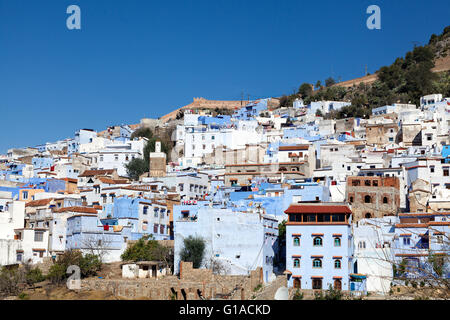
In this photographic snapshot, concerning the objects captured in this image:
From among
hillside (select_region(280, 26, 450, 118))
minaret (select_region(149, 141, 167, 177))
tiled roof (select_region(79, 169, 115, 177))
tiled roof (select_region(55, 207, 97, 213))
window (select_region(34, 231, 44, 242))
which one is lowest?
window (select_region(34, 231, 44, 242))

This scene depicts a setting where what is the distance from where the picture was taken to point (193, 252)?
83.0 feet

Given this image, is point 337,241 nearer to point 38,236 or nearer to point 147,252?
point 147,252

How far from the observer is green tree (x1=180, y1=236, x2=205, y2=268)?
25312 millimetres

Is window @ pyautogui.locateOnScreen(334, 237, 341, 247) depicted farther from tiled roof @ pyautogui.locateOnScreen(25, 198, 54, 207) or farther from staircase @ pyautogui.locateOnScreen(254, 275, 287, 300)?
tiled roof @ pyautogui.locateOnScreen(25, 198, 54, 207)

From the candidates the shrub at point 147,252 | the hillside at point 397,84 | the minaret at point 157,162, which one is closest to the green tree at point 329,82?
the hillside at point 397,84

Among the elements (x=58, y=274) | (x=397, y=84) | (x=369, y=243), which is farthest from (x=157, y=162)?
(x=397, y=84)

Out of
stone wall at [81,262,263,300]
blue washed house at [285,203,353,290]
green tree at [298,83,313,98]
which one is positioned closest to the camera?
stone wall at [81,262,263,300]

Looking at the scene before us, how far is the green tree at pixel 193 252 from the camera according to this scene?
2531 centimetres

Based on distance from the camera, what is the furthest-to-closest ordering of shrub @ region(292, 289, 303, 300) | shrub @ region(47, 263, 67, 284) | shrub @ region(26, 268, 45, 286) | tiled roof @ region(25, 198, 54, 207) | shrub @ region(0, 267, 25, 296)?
tiled roof @ region(25, 198, 54, 207), shrub @ region(26, 268, 45, 286), shrub @ region(47, 263, 67, 284), shrub @ region(0, 267, 25, 296), shrub @ region(292, 289, 303, 300)

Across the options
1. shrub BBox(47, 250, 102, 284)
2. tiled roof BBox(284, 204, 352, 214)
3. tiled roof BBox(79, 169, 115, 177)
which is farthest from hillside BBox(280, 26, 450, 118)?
shrub BBox(47, 250, 102, 284)

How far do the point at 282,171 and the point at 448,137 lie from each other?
1235 centimetres

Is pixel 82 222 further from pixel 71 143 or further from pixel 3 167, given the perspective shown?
pixel 71 143

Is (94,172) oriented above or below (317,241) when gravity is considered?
above

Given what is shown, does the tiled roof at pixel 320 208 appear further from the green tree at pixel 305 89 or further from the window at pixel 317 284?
the green tree at pixel 305 89
